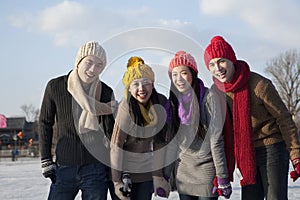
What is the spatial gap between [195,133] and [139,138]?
0.41 metres

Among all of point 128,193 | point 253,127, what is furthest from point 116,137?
point 253,127

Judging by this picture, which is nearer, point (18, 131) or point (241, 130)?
point (241, 130)

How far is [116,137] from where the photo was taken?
9.18ft

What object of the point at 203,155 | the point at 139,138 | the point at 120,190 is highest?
the point at 139,138

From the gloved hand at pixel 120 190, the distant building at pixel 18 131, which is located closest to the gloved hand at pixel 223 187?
the gloved hand at pixel 120 190

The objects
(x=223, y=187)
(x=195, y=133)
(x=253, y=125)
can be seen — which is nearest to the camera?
(x=223, y=187)

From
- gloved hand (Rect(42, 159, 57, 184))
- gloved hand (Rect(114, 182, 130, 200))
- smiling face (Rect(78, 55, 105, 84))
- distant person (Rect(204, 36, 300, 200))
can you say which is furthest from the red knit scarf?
gloved hand (Rect(42, 159, 57, 184))

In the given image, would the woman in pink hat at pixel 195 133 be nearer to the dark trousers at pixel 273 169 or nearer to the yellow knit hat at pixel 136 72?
the yellow knit hat at pixel 136 72

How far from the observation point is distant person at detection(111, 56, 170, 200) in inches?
110

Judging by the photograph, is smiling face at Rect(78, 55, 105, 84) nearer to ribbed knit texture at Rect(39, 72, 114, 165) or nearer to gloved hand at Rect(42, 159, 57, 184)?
ribbed knit texture at Rect(39, 72, 114, 165)

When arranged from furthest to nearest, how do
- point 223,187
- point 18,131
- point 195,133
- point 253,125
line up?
point 18,131, point 253,125, point 195,133, point 223,187

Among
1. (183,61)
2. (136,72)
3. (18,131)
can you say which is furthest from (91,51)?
(18,131)

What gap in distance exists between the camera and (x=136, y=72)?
9.32 feet

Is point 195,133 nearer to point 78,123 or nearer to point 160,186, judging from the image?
point 160,186
